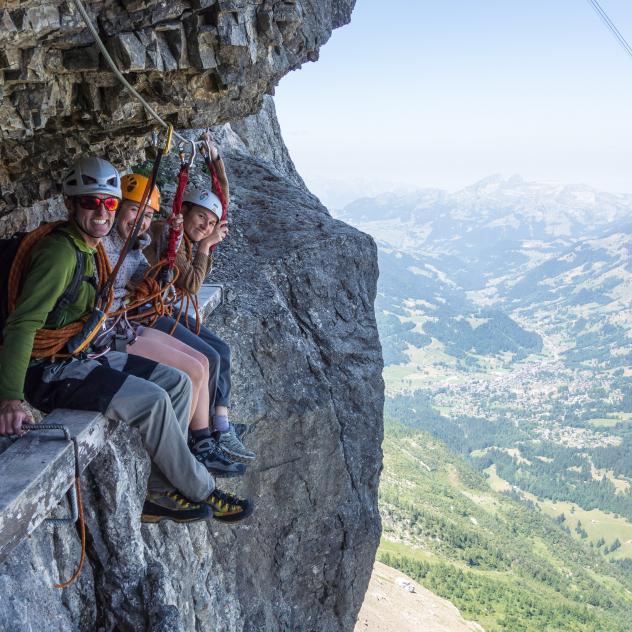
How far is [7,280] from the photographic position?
15.6 ft

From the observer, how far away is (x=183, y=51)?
235 inches

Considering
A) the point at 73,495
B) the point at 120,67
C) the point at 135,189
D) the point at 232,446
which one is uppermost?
the point at 120,67

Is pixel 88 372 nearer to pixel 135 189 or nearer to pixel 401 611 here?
pixel 135 189

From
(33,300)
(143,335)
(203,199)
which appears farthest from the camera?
(203,199)

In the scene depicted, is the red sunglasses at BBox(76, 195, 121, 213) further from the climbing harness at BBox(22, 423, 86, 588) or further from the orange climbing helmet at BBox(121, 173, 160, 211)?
the climbing harness at BBox(22, 423, 86, 588)

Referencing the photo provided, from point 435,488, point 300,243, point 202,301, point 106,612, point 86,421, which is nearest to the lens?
point 86,421

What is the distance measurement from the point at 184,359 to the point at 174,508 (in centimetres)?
136

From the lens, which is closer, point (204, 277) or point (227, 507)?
point (227, 507)

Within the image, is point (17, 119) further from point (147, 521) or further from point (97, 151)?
point (147, 521)

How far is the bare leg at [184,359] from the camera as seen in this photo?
584cm

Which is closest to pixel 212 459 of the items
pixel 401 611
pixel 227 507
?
pixel 227 507

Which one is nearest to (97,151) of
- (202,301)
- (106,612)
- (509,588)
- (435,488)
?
(202,301)

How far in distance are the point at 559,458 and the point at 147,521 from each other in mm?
212604

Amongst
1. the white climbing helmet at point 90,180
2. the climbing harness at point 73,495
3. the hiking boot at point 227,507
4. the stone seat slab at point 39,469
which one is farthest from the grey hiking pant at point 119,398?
the white climbing helmet at point 90,180
